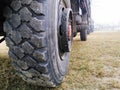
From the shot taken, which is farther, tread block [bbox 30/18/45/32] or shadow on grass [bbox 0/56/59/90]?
shadow on grass [bbox 0/56/59/90]

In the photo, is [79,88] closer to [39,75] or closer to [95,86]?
[95,86]

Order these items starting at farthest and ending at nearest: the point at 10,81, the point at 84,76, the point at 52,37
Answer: the point at 84,76 → the point at 10,81 → the point at 52,37

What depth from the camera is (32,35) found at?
1.53 m

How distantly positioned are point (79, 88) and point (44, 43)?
69cm

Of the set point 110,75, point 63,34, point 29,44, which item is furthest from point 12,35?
point 110,75

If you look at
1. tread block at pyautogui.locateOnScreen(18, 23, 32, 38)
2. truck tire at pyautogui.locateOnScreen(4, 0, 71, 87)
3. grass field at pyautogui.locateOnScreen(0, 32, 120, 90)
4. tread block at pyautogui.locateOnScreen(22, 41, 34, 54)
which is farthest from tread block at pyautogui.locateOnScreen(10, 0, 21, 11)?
grass field at pyautogui.locateOnScreen(0, 32, 120, 90)

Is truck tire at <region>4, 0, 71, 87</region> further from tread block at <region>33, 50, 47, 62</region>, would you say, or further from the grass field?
the grass field

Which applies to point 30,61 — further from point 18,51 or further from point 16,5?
point 16,5

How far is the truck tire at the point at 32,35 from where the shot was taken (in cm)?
153

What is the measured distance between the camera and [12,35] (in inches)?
62.2

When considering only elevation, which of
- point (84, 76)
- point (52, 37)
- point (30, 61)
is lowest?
point (84, 76)

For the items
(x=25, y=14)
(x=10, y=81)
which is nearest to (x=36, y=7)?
(x=25, y=14)

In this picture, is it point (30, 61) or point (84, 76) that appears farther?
point (84, 76)

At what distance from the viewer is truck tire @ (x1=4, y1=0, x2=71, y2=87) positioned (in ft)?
5.01
